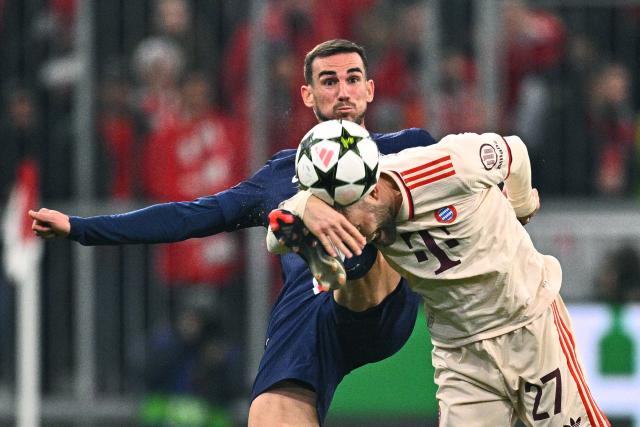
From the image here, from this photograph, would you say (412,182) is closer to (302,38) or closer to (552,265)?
(552,265)

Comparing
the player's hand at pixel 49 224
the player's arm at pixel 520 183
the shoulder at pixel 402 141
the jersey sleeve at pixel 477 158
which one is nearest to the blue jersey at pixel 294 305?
the shoulder at pixel 402 141

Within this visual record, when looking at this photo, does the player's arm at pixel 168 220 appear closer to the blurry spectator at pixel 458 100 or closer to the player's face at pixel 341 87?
the player's face at pixel 341 87

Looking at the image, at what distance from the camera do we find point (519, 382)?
22.2ft

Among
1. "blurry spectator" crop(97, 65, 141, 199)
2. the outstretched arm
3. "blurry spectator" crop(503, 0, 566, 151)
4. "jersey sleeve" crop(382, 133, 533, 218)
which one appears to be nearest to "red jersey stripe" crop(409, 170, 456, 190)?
"jersey sleeve" crop(382, 133, 533, 218)

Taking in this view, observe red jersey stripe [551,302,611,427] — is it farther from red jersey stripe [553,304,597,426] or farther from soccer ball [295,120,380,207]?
soccer ball [295,120,380,207]

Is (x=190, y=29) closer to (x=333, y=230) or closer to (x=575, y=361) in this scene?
(x=575, y=361)

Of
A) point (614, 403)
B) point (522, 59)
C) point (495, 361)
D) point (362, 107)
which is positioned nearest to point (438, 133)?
point (522, 59)

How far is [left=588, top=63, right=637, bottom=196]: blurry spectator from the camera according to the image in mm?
11391

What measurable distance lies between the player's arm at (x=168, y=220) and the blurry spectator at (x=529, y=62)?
4.69 m

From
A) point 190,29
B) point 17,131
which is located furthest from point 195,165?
point 17,131

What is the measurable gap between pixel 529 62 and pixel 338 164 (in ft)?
19.1

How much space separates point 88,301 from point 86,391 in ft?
2.12

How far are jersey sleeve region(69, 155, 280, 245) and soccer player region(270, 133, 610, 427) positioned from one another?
816 mm

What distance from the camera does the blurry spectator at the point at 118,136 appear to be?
11.5 m
